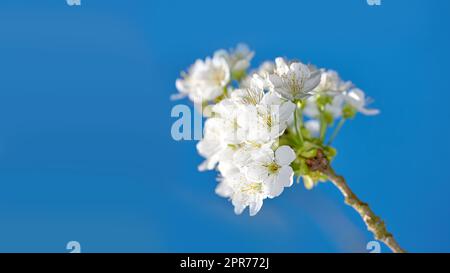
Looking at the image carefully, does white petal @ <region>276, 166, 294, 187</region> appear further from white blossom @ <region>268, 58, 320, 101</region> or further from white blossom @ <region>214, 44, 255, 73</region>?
white blossom @ <region>214, 44, 255, 73</region>

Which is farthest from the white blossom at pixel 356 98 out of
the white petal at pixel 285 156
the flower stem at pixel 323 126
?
the white petal at pixel 285 156

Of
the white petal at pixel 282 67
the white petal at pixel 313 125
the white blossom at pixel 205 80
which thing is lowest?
the white petal at pixel 282 67

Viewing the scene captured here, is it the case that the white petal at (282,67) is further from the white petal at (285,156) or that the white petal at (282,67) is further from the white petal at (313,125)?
the white petal at (313,125)

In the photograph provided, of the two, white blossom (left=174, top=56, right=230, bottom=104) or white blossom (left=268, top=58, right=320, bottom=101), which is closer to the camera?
white blossom (left=268, top=58, right=320, bottom=101)

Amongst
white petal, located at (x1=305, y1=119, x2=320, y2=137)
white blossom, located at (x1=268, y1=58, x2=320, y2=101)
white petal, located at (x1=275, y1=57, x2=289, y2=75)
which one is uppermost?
white petal, located at (x1=305, y1=119, x2=320, y2=137)

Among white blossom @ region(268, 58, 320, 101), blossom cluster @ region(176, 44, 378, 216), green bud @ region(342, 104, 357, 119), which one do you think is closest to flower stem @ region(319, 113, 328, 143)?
blossom cluster @ region(176, 44, 378, 216)

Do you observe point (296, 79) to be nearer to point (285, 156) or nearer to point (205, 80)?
point (285, 156)
